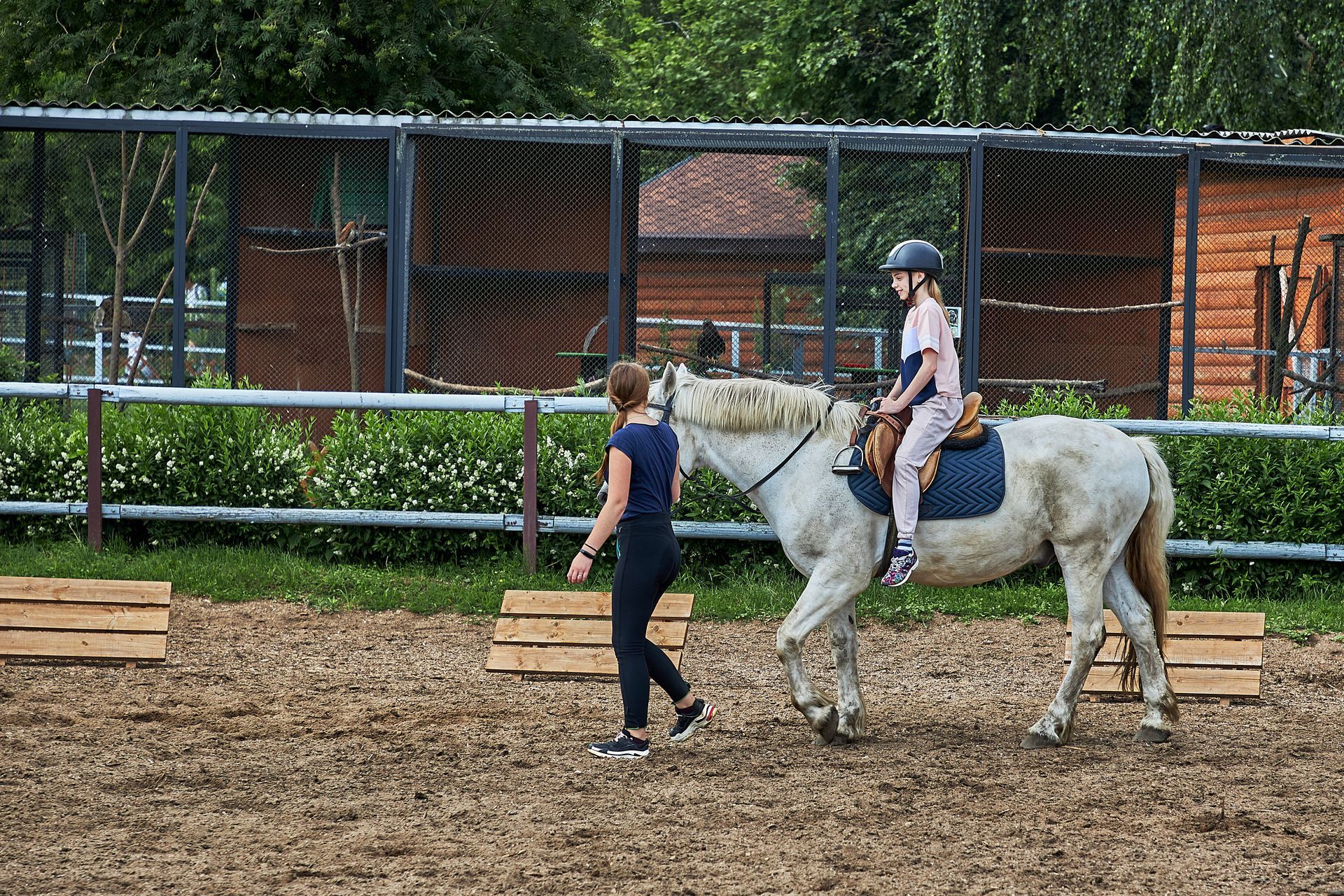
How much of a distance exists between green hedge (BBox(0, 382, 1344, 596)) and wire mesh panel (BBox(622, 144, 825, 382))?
7.36 m

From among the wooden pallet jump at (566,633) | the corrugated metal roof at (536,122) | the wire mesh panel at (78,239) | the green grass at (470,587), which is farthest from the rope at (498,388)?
the wooden pallet jump at (566,633)

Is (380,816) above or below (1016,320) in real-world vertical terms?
below

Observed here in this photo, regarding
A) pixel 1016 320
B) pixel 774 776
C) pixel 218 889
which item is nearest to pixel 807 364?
pixel 1016 320

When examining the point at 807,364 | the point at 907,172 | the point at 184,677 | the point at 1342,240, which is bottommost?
the point at 184,677

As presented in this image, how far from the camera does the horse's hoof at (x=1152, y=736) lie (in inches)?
240

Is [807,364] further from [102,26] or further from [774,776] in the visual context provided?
[774,776]

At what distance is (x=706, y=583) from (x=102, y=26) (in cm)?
1108

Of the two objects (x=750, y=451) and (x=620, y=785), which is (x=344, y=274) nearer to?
(x=750, y=451)

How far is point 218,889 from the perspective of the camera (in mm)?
4066

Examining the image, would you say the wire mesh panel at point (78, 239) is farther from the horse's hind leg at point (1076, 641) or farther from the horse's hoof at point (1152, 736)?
the horse's hoof at point (1152, 736)

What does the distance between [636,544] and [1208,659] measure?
334cm

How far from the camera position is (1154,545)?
20.6ft

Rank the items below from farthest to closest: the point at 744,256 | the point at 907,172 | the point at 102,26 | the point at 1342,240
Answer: the point at 744,256, the point at 907,172, the point at 102,26, the point at 1342,240

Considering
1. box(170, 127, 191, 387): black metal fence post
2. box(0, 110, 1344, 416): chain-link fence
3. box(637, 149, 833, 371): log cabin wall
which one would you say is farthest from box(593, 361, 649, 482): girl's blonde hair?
box(637, 149, 833, 371): log cabin wall
